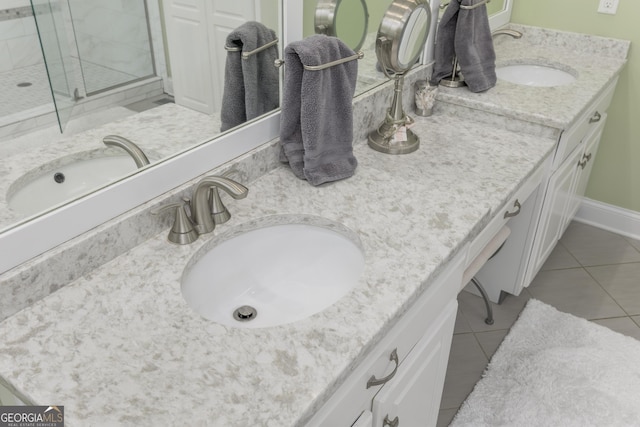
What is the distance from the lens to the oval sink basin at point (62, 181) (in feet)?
3.42

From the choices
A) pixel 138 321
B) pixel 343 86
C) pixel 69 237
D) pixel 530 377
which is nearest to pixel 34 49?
pixel 69 237

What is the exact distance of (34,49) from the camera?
93 centimetres

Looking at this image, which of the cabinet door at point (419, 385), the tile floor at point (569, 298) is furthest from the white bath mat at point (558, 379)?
the cabinet door at point (419, 385)

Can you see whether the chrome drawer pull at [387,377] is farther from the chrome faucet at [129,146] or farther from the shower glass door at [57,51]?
the shower glass door at [57,51]

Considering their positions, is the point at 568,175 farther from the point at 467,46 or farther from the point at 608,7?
the point at 608,7

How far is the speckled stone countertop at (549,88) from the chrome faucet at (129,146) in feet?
3.97

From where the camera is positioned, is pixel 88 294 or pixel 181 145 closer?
pixel 88 294

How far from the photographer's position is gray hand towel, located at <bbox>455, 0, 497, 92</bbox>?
1996 mm

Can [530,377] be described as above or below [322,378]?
below

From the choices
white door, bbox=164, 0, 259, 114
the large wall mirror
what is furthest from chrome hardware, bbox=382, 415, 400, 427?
white door, bbox=164, 0, 259, 114

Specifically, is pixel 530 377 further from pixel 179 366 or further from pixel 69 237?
pixel 69 237

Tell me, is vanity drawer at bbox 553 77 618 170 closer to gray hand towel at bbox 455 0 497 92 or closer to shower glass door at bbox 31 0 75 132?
gray hand towel at bbox 455 0 497 92

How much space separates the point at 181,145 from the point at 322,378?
0.64 metres

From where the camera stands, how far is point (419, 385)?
4.65ft
